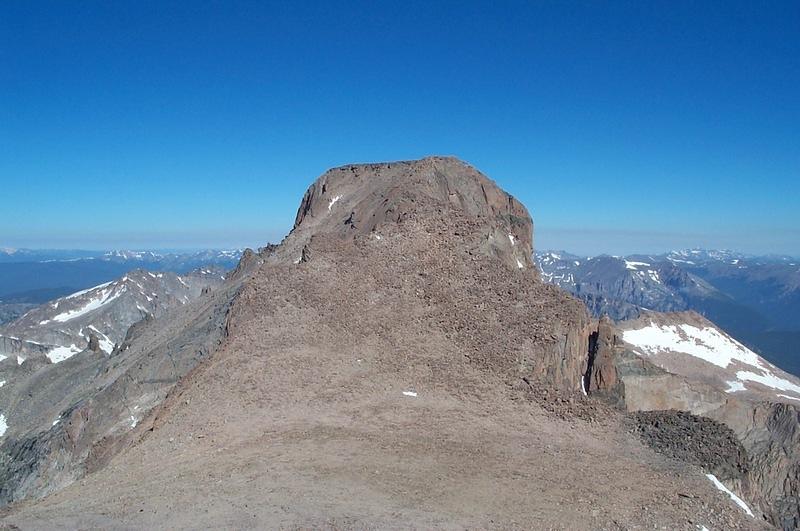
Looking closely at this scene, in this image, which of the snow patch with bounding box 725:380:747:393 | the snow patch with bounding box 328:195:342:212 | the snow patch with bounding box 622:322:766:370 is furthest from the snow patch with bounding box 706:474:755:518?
the snow patch with bounding box 622:322:766:370

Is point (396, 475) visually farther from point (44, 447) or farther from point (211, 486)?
point (44, 447)

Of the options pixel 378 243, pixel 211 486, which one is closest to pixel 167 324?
pixel 378 243

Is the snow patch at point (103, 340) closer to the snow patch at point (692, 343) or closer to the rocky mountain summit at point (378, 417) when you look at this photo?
the rocky mountain summit at point (378, 417)

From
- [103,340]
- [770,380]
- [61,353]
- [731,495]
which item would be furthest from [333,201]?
[103,340]

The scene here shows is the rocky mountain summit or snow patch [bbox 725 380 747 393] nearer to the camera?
the rocky mountain summit

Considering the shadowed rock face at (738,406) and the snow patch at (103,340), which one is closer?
the shadowed rock face at (738,406)

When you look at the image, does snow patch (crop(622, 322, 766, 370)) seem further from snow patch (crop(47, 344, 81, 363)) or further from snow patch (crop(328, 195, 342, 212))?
snow patch (crop(47, 344, 81, 363))

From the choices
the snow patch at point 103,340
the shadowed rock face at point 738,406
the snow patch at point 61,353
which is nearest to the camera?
the shadowed rock face at point 738,406

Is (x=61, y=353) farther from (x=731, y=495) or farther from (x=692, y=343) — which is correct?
(x=731, y=495)

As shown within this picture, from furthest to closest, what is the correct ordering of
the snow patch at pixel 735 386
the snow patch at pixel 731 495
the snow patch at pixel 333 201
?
the snow patch at pixel 735 386
the snow patch at pixel 333 201
the snow patch at pixel 731 495

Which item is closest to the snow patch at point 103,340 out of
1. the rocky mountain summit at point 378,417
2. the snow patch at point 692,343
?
the rocky mountain summit at point 378,417

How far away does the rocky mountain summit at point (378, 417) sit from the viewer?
21.4 metres

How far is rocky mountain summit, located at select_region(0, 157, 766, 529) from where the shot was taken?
70.2ft

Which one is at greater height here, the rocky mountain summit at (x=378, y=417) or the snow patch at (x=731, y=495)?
the rocky mountain summit at (x=378, y=417)
